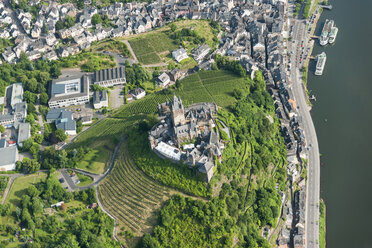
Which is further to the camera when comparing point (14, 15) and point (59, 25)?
point (14, 15)

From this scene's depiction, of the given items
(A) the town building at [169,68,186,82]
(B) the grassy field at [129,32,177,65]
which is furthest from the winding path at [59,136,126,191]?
(B) the grassy field at [129,32,177,65]

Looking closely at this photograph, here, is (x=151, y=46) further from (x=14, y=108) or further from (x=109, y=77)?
(x=14, y=108)

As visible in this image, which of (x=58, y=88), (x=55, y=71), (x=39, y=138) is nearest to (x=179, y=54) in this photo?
(x=55, y=71)

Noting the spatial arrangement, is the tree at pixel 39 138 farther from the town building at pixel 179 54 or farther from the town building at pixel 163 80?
the town building at pixel 179 54

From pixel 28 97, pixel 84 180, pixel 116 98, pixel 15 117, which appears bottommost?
pixel 84 180

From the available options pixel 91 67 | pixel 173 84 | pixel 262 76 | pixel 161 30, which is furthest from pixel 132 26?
pixel 262 76

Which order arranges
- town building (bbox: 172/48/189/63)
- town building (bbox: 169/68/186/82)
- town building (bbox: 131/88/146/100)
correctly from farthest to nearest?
town building (bbox: 172/48/189/63) → town building (bbox: 169/68/186/82) → town building (bbox: 131/88/146/100)

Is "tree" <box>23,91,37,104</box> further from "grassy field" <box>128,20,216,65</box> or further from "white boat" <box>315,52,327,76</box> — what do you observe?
"white boat" <box>315,52,327,76</box>
